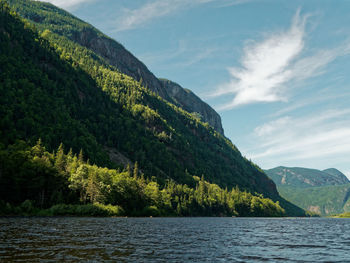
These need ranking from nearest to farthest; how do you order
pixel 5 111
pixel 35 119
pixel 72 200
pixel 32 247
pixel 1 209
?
pixel 32 247 < pixel 1 209 < pixel 72 200 < pixel 5 111 < pixel 35 119

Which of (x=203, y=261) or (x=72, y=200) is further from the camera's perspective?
(x=72, y=200)

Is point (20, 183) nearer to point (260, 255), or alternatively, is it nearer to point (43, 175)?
point (43, 175)

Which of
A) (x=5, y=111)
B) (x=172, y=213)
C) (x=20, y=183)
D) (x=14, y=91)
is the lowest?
(x=172, y=213)

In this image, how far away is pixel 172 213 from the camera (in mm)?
185625

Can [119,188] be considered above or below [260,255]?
above

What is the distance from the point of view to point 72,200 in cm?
12162

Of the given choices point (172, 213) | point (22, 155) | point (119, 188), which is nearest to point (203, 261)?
point (22, 155)

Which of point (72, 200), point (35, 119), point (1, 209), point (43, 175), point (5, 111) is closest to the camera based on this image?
point (1, 209)

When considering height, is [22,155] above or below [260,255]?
above

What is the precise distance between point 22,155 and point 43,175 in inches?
433

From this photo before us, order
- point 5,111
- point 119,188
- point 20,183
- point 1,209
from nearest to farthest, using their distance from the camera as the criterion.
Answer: point 1,209 < point 20,183 < point 119,188 < point 5,111

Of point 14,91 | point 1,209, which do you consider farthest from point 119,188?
point 14,91

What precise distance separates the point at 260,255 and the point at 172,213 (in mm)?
159371

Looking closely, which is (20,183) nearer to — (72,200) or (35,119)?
(72,200)
